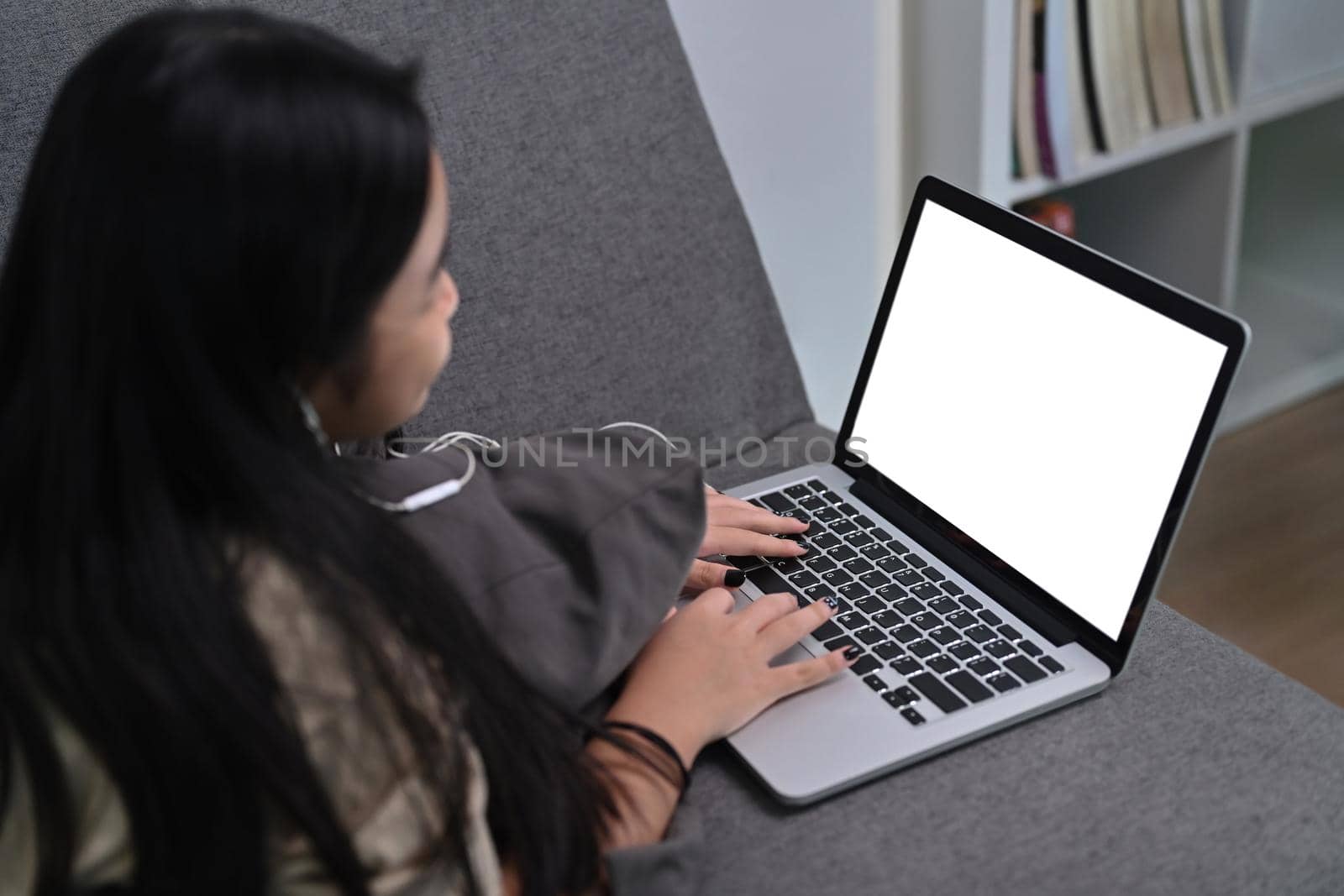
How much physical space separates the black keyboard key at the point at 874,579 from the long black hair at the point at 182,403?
403mm

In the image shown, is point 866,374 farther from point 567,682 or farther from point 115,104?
point 115,104

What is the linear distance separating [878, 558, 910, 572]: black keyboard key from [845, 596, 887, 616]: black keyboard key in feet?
0.13

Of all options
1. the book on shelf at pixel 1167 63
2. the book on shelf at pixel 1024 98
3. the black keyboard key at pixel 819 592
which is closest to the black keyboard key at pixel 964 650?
the black keyboard key at pixel 819 592

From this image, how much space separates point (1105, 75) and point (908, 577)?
1.03 meters

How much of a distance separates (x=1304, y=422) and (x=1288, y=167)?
1.34 ft

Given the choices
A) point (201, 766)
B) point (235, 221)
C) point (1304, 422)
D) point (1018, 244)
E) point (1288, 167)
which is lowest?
point (1304, 422)

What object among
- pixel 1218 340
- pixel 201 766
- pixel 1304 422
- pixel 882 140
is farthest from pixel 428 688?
pixel 1304 422

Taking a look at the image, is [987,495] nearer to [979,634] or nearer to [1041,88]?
[979,634]

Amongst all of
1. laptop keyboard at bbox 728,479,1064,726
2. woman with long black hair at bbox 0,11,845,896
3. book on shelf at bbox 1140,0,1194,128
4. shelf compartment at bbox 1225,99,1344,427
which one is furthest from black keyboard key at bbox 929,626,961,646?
shelf compartment at bbox 1225,99,1344,427

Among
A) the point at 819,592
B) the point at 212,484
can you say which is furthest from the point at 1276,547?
the point at 212,484

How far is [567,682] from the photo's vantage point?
74cm

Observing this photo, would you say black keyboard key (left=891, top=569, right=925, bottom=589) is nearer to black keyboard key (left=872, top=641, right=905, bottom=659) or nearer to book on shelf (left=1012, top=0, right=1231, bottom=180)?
black keyboard key (left=872, top=641, right=905, bottom=659)

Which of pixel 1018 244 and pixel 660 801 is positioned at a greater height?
pixel 1018 244

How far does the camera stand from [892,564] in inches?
36.1
